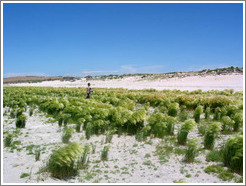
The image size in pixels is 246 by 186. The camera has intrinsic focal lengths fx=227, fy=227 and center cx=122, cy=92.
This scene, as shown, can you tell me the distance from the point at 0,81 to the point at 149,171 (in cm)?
481

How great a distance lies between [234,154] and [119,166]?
249cm

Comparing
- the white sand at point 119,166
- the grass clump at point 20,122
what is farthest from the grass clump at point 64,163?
the grass clump at point 20,122

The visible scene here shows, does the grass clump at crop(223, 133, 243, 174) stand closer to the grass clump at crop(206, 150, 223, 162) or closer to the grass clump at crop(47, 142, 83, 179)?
the grass clump at crop(206, 150, 223, 162)

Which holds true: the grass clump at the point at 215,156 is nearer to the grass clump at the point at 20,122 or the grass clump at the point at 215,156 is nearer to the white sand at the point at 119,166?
the white sand at the point at 119,166

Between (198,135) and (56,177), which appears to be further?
(198,135)

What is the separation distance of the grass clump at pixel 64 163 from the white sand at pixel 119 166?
136mm

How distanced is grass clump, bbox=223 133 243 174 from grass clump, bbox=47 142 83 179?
3.11 m

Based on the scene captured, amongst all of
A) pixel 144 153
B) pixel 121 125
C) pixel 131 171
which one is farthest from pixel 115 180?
pixel 121 125

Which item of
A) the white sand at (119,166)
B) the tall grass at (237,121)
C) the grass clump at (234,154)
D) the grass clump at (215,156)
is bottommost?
the white sand at (119,166)

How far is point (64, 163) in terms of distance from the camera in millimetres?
4500

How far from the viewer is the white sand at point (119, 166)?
4484 mm

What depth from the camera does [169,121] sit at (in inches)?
298

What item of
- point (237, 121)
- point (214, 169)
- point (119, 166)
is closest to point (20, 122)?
point (119, 166)

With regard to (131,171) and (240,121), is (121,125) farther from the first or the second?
(240,121)
